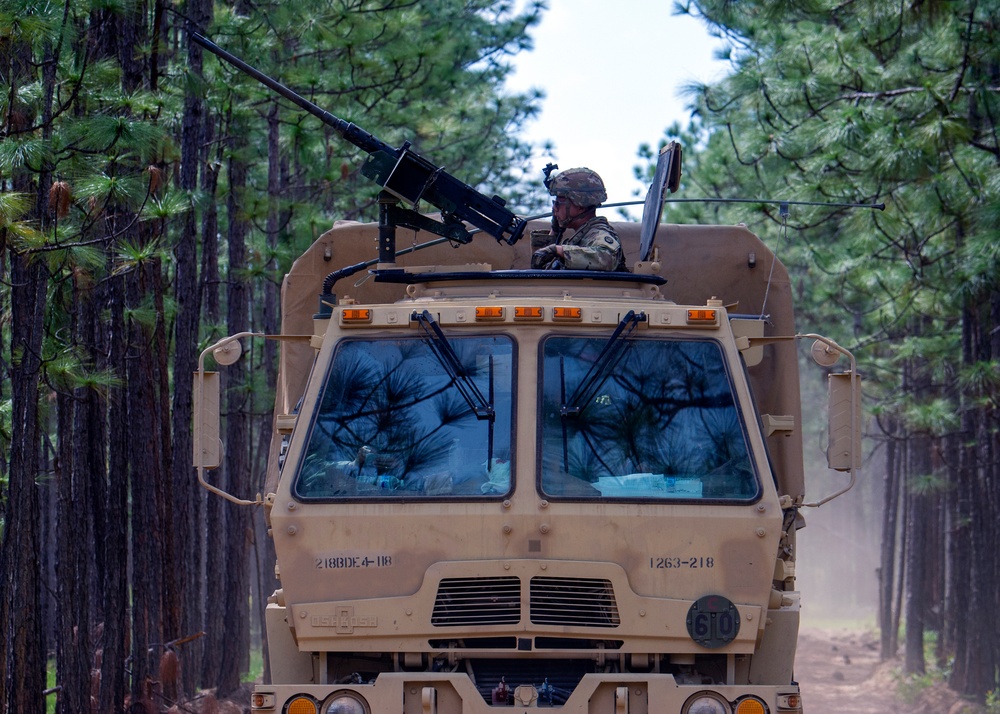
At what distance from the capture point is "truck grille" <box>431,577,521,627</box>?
6215mm

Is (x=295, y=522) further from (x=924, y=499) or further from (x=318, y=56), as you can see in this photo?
(x=924, y=499)

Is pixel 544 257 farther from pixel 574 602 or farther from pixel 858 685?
pixel 858 685

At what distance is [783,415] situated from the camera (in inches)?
315

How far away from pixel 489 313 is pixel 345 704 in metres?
2.01

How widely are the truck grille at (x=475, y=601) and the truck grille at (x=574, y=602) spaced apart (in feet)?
0.33

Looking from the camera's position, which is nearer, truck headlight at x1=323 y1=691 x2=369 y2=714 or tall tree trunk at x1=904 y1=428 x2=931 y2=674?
truck headlight at x1=323 y1=691 x2=369 y2=714

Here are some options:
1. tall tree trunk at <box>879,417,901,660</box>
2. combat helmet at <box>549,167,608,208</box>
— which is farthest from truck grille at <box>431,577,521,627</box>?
tall tree trunk at <box>879,417,901,660</box>

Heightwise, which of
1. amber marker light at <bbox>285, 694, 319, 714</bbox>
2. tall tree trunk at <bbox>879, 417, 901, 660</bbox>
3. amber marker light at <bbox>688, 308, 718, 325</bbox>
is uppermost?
amber marker light at <bbox>688, 308, 718, 325</bbox>

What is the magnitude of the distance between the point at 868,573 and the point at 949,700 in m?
39.9

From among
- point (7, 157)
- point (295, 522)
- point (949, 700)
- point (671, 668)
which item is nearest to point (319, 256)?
point (7, 157)

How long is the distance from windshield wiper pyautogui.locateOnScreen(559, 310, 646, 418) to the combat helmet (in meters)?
1.75

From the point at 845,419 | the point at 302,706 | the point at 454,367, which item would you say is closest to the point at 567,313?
the point at 454,367

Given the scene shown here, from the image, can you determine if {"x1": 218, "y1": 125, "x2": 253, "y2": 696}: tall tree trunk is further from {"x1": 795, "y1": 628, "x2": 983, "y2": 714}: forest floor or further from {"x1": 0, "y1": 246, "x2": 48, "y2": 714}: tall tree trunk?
{"x1": 795, "y1": 628, "x2": 983, "y2": 714}: forest floor

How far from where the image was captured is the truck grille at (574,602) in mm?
6215
